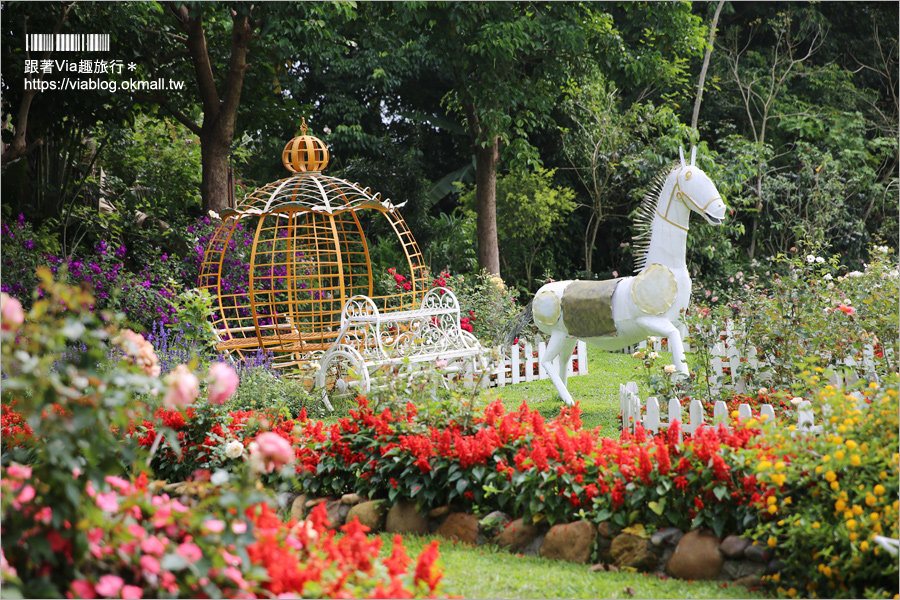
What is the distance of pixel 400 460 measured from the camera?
4.30 meters

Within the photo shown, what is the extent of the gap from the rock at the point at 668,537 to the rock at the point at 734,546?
21cm

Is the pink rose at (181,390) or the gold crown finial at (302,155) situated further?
the gold crown finial at (302,155)

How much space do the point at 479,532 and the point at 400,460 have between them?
0.62 m

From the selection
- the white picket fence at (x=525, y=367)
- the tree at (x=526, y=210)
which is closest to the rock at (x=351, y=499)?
the white picket fence at (x=525, y=367)

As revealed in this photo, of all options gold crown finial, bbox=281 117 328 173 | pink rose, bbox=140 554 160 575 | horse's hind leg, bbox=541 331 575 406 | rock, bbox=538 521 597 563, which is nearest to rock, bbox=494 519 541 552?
rock, bbox=538 521 597 563

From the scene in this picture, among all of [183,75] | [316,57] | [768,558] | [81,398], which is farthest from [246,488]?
[183,75]

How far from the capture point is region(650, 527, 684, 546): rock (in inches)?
141

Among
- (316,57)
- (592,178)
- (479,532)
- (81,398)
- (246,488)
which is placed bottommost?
(479,532)

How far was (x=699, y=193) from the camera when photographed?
21.7ft

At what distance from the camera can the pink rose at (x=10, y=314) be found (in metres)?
2.09

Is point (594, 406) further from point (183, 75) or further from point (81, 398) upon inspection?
point (183, 75)

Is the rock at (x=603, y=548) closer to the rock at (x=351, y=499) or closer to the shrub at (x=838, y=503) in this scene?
the shrub at (x=838, y=503)

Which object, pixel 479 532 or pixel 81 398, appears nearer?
pixel 81 398

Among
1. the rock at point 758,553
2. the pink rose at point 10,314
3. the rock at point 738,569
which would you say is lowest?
the rock at point 738,569
